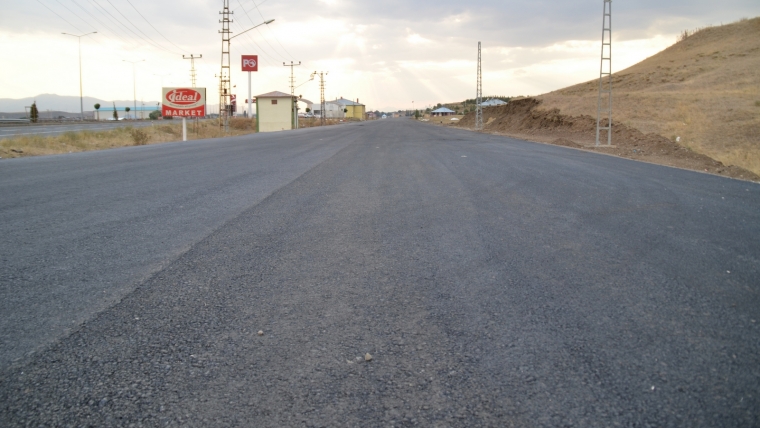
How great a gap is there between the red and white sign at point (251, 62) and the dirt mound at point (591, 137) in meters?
31.8

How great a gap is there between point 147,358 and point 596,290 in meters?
3.60

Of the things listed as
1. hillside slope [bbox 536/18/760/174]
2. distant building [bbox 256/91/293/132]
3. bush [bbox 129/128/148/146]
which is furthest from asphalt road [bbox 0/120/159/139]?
hillside slope [bbox 536/18/760/174]

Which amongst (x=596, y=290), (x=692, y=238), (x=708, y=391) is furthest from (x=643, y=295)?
(x=692, y=238)

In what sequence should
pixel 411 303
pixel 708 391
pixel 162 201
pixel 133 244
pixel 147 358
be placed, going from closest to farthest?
pixel 708 391 → pixel 147 358 → pixel 411 303 → pixel 133 244 → pixel 162 201

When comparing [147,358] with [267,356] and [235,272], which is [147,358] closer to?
[267,356]

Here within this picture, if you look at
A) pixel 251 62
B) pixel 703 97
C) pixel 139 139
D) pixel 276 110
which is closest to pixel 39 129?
pixel 139 139

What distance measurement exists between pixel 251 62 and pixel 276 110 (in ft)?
41.8

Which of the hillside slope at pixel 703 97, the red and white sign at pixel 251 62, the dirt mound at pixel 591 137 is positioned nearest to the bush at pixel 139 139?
the dirt mound at pixel 591 137

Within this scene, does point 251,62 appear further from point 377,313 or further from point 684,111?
point 377,313

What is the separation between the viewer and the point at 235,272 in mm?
5320

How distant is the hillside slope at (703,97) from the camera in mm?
22359

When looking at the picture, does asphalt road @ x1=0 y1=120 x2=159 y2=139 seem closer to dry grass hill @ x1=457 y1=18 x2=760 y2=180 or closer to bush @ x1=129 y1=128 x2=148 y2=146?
bush @ x1=129 y1=128 x2=148 y2=146

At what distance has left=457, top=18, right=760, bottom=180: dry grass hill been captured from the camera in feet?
68.8

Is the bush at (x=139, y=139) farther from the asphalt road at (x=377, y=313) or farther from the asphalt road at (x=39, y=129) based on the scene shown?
the asphalt road at (x=377, y=313)
